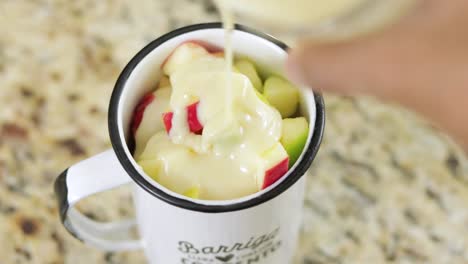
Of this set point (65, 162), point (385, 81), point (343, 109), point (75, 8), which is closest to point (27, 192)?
point (65, 162)

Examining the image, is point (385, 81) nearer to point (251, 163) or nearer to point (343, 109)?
point (251, 163)

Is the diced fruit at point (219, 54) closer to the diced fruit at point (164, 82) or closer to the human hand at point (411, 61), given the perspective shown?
the diced fruit at point (164, 82)

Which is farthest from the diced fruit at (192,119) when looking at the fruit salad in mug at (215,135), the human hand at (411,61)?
the human hand at (411,61)

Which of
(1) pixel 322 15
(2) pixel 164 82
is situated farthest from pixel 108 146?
(1) pixel 322 15

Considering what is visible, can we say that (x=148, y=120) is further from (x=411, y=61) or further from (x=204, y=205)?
(x=411, y=61)

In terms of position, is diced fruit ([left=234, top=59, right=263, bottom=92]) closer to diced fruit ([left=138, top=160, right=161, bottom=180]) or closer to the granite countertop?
diced fruit ([left=138, top=160, right=161, bottom=180])

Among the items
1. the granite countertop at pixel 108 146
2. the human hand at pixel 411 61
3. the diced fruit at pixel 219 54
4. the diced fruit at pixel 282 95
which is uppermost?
the human hand at pixel 411 61
